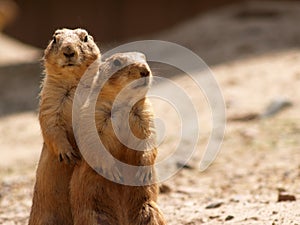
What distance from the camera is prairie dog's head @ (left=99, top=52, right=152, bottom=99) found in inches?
184

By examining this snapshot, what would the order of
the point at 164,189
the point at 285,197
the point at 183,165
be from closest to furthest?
the point at 285,197 < the point at 164,189 < the point at 183,165

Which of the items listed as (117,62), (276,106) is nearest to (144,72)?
(117,62)

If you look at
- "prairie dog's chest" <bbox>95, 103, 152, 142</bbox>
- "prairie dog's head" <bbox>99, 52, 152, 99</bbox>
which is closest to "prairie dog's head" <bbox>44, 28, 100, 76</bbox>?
"prairie dog's head" <bbox>99, 52, 152, 99</bbox>

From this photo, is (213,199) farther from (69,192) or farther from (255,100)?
(255,100)

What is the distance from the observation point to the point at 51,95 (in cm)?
502

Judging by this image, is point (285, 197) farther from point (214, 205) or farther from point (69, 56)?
point (69, 56)

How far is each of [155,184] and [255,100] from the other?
546 cm

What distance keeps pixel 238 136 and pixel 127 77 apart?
4.20 metres

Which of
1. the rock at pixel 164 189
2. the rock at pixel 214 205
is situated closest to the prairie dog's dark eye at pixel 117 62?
the rock at pixel 214 205

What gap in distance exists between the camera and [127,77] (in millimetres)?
4699

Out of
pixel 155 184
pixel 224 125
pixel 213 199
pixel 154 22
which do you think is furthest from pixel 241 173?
pixel 154 22

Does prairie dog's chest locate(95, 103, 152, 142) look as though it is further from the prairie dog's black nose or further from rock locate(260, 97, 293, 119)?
rock locate(260, 97, 293, 119)

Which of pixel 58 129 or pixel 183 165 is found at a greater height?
pixel 58 129

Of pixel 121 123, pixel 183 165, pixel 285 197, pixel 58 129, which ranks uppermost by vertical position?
pixel 121 123
